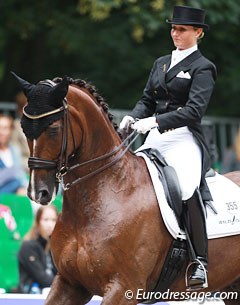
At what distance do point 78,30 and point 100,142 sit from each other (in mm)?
9945

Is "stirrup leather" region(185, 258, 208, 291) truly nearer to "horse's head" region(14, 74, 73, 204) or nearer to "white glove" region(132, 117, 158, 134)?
"white glove" region(132, 117, 158, 134)

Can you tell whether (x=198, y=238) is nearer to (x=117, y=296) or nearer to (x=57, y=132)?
(x=117, y=296)

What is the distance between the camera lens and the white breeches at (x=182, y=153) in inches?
297

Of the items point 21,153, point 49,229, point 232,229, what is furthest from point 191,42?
point 21,153

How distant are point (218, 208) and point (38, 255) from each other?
10.5 feet

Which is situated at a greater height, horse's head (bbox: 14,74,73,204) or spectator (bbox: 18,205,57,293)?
horse's head (bbox: 14,74,73,204)

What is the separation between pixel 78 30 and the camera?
17.1 metres

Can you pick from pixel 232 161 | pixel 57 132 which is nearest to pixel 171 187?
pixel 57 132

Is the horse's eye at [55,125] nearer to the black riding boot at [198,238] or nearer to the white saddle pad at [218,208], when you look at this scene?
the white saddle pad at [218,208]

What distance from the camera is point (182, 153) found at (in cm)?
773

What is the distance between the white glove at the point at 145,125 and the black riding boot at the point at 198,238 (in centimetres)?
62

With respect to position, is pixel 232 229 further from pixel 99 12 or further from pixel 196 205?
pixel 99 12

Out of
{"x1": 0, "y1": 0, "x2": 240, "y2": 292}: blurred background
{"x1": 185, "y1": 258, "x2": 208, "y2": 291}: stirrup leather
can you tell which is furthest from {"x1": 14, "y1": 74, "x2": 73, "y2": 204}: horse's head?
{"x1": 0, "y1": 0, "x2": 240, "y2": 292}: blurred background

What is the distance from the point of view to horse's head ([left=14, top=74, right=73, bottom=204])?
6.88m
